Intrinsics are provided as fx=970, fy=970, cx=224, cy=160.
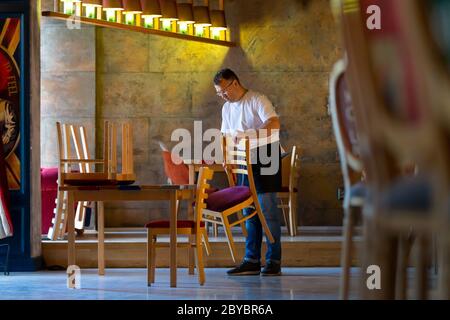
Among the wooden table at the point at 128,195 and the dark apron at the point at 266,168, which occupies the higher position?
the dark apron at the point at 266,168

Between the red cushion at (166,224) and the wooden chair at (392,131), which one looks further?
the red cushion at (166,224)

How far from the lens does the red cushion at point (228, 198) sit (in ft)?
23.1

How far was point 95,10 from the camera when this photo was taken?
32.8ft

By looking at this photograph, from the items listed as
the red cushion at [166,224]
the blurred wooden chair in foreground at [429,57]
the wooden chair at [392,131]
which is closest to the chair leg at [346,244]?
the wooden chair at [392,131]

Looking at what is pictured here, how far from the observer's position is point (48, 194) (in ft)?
30.2

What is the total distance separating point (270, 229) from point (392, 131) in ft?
17.4

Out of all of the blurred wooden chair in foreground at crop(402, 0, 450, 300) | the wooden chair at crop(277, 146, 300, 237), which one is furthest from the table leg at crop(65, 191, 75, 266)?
the blurred wooden chair in foreground at crop(402, 0, 450, 300)

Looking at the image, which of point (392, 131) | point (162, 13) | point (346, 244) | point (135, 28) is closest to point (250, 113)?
point (135, 28)

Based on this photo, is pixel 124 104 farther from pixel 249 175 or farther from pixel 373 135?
pixel 373 135

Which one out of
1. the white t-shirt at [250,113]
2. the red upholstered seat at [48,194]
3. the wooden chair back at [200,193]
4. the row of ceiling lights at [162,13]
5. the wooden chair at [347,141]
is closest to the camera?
the wooden chair at [347,141]

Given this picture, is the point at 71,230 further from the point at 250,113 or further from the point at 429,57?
the point at 429,57

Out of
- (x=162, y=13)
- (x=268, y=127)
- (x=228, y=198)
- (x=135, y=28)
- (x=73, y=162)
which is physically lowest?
(x=228, y=198)

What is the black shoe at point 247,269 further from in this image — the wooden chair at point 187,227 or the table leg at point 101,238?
the table leg at point 101,238
